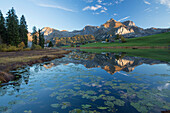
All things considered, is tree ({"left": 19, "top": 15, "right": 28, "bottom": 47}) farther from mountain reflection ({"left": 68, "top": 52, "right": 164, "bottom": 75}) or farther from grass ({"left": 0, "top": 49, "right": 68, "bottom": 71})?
mountain reflection ({"left": 68, "top": 52, "right": 164, "bottom": 75})

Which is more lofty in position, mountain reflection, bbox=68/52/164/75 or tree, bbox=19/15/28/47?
tree, bbox=19/15/28/47

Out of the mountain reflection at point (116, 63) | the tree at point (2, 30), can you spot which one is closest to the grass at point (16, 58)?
the mountain reflection at point (116, 63)

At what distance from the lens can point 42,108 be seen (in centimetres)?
571

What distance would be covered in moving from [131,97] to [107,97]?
187 centimetres

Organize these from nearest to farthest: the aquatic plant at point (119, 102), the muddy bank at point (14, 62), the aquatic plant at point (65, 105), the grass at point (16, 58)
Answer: the aquatic plant at point (65, 105) → the aquatic plant at point (119, 102) → the muddy bank at point (14, 62) → the grass at point (16, 58)

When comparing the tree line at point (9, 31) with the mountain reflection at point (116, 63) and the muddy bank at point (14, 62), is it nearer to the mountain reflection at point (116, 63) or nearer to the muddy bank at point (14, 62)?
the muddy bank at point (14, 62)

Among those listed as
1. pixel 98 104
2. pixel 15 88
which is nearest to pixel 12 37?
pixel 15 88

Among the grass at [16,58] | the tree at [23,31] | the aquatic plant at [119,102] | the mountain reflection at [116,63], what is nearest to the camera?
the aquatic plant at [119,102]

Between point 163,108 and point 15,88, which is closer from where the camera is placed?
point 163,108

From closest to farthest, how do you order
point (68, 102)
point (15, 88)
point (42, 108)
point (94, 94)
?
1. point (42, 108)
2. point (68, 102)
3. point (94, 94)
4. point (15, 88)

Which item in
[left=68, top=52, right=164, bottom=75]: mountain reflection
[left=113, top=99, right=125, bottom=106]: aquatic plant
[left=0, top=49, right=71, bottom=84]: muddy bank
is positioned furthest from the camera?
[left=68, top=52, right=164, bottom=75]: mountain reflection

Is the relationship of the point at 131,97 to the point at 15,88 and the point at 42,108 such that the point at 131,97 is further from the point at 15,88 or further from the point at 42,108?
the point at 15,88

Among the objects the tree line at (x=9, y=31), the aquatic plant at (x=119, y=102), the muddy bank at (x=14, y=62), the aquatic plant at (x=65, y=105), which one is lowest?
the aquatic plant at (x=65, y=105)

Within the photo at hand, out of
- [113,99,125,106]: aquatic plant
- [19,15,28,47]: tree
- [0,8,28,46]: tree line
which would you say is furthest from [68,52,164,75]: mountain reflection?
[19,15,28,47]: tree
